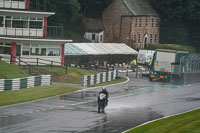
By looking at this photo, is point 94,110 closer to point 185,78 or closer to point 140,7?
point 185,78

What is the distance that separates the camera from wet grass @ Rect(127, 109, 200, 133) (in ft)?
80.1

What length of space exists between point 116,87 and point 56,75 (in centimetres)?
675

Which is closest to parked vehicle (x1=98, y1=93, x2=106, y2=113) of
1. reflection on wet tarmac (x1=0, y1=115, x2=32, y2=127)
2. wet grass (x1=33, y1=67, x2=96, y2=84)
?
reflection on wet tarmac (x1=0, y1=115, x2=32, y2=127)

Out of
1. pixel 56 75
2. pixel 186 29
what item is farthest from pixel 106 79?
pixel 186 29

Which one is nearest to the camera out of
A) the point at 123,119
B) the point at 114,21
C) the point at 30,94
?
the point at 123,119

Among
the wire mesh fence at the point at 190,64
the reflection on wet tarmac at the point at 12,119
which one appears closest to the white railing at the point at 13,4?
the wire mesh fence at the point at 190,64

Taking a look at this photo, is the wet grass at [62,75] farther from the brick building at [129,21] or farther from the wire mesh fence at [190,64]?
the brick building at [129,21]

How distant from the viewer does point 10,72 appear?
44781 mm

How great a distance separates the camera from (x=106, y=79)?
51.4 metres

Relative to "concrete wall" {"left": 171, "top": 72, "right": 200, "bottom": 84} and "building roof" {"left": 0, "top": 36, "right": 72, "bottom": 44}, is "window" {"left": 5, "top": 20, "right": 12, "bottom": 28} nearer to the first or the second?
"building roof" {"left": 0, "top": 36, "right": 72, "bottom": 44}

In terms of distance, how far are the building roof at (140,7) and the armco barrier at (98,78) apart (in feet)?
125

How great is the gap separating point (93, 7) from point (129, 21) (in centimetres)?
777

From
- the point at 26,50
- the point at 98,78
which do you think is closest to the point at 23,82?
the point at 98,78

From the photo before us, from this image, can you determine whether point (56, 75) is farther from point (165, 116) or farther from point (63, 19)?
point (63, 19)
